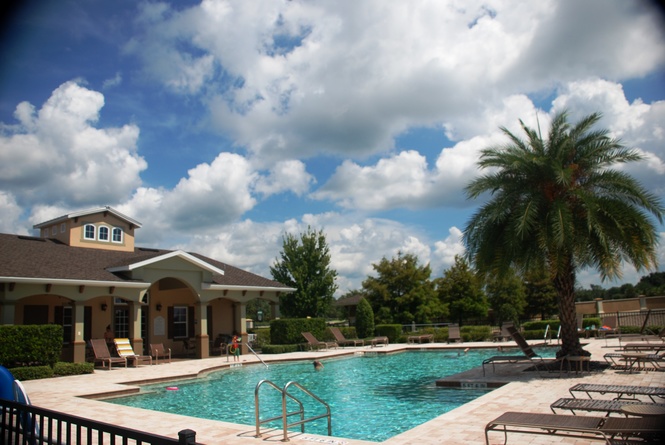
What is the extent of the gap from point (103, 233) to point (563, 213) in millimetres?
22258

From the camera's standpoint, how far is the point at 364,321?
34.5m

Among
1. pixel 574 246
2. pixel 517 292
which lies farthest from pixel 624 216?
pixel 517 292

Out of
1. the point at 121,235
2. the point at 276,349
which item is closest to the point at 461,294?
the point at 276,349

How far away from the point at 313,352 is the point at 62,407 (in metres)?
16.3

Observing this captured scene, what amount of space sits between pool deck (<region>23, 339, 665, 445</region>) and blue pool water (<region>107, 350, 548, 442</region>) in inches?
36.8

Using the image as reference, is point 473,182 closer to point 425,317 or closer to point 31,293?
point 31,293

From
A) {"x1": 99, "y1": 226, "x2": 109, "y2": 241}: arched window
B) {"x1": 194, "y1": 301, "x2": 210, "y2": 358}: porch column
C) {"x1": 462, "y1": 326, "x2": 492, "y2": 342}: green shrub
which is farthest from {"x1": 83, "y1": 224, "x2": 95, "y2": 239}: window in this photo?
{"x1": 462, "y1": 326, "x2": 492, "y2": 342}: green shrub

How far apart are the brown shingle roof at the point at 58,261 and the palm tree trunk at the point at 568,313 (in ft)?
53.2

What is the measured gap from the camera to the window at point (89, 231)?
25969mm

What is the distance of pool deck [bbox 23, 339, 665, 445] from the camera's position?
305 inches

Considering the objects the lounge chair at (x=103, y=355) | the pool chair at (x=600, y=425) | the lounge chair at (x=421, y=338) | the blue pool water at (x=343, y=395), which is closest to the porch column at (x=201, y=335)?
the blue pool water at (x=343, y=395)

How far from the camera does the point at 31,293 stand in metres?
19.2

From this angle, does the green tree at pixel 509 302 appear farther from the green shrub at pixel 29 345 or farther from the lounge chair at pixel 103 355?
the green shrub at pixel 29 345

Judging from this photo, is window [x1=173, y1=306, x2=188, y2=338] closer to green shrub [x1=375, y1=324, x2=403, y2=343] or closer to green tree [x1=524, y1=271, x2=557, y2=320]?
green shrub [x1=375, y1=324, x2=403, y2=343]
